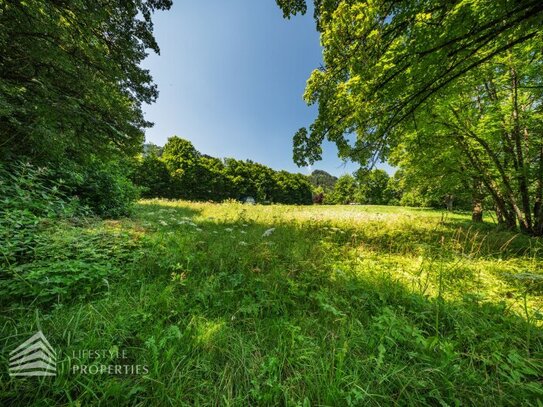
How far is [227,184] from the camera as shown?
36562 mm

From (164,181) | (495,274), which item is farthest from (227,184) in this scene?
(495,274)

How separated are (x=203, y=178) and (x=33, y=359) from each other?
32.6 metres

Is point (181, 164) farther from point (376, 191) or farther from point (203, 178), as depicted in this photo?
point (376, 191)

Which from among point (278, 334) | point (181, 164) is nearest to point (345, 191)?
point (181, 164)

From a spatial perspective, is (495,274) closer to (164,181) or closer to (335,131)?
(335,131)

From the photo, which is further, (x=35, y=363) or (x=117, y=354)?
(x=117, y=354)

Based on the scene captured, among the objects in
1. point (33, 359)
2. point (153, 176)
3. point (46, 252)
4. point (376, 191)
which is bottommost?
point (33, 359)

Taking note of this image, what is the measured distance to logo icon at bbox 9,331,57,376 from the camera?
1459 mm

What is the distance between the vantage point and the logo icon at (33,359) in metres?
1.46

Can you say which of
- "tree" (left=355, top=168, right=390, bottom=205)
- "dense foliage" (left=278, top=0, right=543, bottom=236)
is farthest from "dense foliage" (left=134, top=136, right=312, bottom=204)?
"dense foliage" (left=278, top=0, right=543, bottom=236)

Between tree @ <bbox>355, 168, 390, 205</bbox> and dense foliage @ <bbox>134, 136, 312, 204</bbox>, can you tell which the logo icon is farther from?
tree @ <bbox>355, 168, 390, 205</bbox>

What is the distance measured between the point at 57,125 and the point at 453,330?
24.8 feet

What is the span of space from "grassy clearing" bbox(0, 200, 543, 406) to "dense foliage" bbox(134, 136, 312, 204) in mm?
21551

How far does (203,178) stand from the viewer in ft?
106
